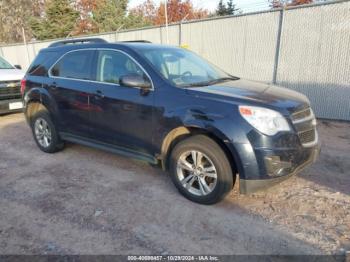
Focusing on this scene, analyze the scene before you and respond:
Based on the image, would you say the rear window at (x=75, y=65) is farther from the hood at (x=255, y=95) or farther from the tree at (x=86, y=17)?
the tree at (x=86, y=17)

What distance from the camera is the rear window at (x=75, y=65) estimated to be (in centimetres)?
460

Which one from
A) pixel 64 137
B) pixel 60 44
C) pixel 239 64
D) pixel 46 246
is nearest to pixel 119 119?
pixel 64 137

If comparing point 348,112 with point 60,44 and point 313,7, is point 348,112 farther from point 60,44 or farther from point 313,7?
point 60,44

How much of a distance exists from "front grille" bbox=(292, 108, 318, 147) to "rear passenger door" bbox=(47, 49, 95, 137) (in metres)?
2.78

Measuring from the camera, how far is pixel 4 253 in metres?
2.82

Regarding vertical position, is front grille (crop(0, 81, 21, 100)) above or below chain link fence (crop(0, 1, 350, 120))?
below

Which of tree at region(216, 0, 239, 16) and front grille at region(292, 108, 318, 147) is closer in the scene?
front grille at region(292, 108, 318, 147)

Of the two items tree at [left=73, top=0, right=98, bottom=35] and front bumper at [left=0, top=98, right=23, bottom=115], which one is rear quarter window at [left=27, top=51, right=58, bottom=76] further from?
tree at [left=73, top=0, right=98, bottom=35]

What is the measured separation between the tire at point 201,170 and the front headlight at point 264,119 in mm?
477

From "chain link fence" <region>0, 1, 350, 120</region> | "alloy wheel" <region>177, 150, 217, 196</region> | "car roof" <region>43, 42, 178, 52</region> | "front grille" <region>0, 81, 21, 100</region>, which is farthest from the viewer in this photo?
"front grille" <region>0, 81, 21, 100</region>

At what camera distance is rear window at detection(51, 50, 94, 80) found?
4.60 meters

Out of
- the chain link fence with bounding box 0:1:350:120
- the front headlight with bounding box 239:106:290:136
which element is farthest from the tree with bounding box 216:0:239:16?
the front headlight with bounding box 239:106:290:136

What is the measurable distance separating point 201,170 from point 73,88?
95.7 inches

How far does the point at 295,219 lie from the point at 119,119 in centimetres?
248
